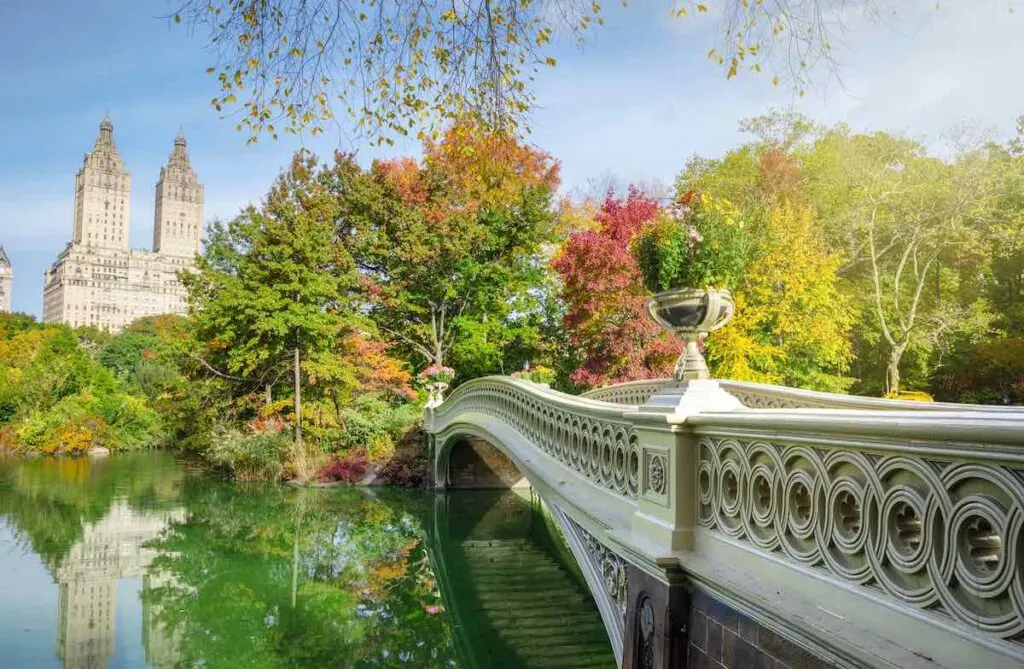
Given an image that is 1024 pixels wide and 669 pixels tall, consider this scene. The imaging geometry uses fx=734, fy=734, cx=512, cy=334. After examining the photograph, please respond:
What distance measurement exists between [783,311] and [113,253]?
101553 millimetres

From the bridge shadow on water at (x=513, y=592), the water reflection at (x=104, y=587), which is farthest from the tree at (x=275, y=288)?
the bridge shadow on water at (x=513, y=592)

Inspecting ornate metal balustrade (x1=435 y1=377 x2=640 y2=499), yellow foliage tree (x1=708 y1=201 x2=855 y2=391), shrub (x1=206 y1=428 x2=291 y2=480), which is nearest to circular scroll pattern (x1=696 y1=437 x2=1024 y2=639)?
ornate metal balustrade (x1=435 y1=377 x2=640 y2=499)

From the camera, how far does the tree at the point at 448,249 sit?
21547 mm

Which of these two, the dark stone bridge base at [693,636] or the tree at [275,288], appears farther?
the tree at [275,288]

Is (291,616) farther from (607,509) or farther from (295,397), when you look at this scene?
(295,397)

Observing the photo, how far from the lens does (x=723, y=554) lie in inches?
126

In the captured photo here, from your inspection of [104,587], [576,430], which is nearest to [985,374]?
[576,430]

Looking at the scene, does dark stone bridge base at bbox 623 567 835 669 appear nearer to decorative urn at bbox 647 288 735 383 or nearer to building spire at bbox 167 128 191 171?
decorative urn at bbox 647 288 735 383

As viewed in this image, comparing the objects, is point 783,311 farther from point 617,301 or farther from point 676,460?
point 676,460

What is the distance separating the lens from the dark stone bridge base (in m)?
2.62

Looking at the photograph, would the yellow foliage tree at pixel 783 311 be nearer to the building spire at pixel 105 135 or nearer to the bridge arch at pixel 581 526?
the bridge arch at pixel 581 526

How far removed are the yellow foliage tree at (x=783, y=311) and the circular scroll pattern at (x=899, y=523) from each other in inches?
517

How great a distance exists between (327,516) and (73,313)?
9224 centimetres

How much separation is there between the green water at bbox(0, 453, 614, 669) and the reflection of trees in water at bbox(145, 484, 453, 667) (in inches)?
1.1
